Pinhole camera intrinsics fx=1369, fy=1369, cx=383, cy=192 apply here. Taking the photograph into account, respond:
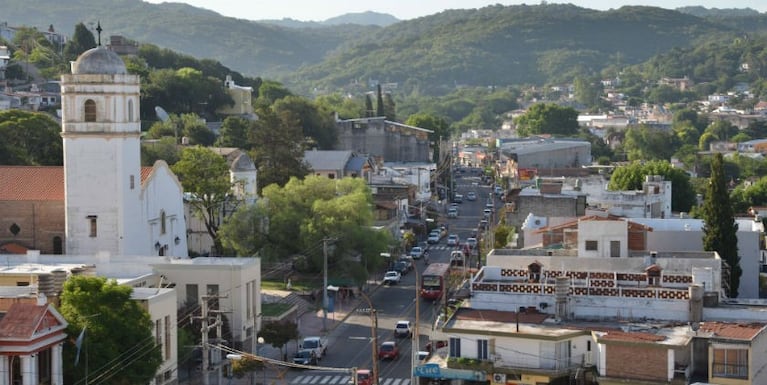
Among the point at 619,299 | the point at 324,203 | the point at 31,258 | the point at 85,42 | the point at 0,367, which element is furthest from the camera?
the point at 85,42

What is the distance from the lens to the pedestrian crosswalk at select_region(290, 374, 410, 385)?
142 ft

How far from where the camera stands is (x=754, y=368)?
35.1m

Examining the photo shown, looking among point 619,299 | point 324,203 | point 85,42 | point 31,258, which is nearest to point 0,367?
point 31,258

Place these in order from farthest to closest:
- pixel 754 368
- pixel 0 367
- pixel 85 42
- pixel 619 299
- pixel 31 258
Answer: pixel 85 42
pixel 31 258
pixel 619 299
pixel 754 368
pixel 0 367

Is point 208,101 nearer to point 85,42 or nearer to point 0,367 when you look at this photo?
point 85,42

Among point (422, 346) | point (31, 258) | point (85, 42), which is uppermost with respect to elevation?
point (85, 42)

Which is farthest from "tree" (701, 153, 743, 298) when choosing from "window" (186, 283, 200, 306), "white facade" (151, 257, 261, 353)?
"window" (186, 283, 200, 306)

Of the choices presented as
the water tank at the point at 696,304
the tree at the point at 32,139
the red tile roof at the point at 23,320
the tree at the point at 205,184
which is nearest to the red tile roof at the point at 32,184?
the tree at the point at 205,184

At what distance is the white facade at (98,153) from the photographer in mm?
51281

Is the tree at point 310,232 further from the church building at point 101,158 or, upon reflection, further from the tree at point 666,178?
the tree at point 666,178

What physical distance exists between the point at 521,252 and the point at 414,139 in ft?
228

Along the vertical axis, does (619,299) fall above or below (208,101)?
below

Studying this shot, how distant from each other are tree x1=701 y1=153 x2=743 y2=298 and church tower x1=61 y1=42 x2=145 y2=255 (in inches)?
854

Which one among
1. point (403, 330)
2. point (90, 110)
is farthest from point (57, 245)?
point (403, 330)
